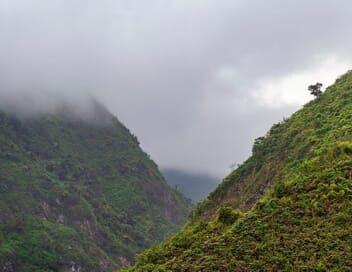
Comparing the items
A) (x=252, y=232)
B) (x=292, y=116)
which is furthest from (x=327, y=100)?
(x=252, y=232)

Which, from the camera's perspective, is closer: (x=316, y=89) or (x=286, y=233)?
(x=286, y=233)

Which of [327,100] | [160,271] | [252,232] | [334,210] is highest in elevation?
[327,100]

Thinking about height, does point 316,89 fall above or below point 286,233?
above

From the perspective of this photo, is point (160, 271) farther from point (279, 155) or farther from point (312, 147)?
point (279, 155)

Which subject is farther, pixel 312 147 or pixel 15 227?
pixel 15 227

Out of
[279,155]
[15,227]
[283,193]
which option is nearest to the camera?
[283,193]

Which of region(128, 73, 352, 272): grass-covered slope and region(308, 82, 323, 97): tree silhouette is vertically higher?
region(308, 82, 323, 97): tree silhouette

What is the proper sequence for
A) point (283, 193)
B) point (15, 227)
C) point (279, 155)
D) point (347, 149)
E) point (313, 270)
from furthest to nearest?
1. point (15, 227)
2. point (279, 155)
3. point (347, 149)
4. point (283, 193)
5. point (313, 270)

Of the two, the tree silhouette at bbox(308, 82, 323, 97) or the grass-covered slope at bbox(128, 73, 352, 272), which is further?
the tree silhouette at bbox(308, 82, 323, 97)

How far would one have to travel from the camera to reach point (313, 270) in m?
32.9

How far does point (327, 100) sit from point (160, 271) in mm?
47433

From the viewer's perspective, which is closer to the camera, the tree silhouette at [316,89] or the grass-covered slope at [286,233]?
the grass-covered slope at [286,233]

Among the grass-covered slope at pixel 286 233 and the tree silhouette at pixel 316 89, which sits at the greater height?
the tree silhouette at pixel 316 89

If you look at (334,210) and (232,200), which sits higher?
(232,200)
